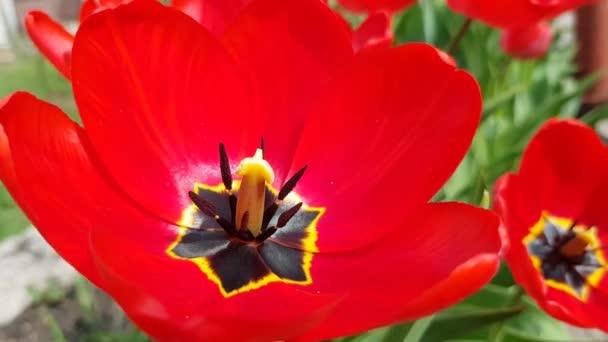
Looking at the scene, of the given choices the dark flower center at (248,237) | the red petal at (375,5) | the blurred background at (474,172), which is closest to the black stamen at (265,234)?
the dark flower center at (248,237)

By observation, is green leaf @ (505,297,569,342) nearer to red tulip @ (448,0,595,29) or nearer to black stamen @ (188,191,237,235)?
red tulip @ (448,0,595,29)

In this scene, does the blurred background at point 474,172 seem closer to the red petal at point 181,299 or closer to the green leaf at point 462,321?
the green leaf at point 462,321

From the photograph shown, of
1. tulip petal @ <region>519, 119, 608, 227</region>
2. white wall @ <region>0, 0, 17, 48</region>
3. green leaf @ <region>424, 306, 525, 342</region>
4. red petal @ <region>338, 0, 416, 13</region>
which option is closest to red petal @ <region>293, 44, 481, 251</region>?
green leaf @ <region>424, 306, 525, 342</region>

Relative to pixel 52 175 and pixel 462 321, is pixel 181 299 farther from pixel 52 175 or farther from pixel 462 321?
A: pixel 462 321

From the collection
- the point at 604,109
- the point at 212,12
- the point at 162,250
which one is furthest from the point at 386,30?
the point at 604,109

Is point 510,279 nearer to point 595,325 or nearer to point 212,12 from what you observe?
point 595,325

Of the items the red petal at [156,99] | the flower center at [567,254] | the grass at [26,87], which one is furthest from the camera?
the grass at [26,87]

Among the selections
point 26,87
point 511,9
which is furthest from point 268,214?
point 26,87
